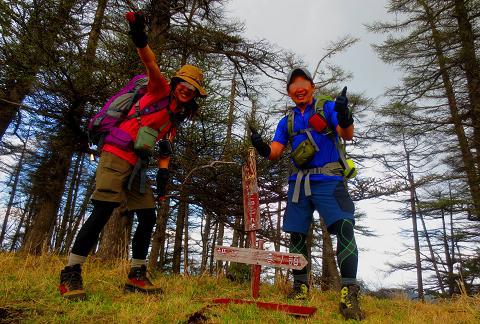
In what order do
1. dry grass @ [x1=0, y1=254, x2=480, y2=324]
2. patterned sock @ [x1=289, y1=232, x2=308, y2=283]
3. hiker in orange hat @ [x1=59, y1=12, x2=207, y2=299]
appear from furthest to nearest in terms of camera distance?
patterned sock @ [x1=289, y1=232, x2=308, y2=283], hiker in orange hat @ [x1=59, y1=12, x2=207, y2=299], dry grass @ [x1=0, y1=254, x2=480, y2=324]

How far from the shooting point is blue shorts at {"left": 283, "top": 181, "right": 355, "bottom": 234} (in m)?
3.53

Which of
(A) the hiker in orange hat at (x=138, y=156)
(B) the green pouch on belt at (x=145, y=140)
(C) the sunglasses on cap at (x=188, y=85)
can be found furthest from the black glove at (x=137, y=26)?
(B) the green pouch on belt at (x=145, y=140)

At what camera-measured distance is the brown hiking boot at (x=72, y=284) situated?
3.15 m

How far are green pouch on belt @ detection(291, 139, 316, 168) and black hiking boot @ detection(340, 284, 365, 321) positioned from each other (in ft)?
4.20

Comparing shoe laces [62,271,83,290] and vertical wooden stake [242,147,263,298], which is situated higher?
vertical wooden stake [242,147,263,298]

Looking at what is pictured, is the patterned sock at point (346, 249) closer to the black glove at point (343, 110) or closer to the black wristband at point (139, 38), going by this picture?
the black glove at point (343, 110)

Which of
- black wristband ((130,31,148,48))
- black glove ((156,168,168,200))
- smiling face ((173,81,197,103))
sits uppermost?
black wristband ((130,31,148,48))

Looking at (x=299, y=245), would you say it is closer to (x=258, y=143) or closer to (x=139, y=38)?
(x=258, y=143)

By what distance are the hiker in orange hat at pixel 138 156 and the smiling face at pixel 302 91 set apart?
3.49ft

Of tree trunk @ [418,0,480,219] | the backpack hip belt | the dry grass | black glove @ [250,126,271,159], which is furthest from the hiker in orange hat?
tree trunk @ [418,0,480,219]

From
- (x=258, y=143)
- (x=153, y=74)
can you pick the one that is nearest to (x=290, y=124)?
(x=258, y=143)

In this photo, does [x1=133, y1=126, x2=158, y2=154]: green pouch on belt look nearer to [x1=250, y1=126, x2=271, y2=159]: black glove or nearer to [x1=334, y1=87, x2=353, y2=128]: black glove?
[x1=250, y1=126, x2=271, y2=159]: black glove

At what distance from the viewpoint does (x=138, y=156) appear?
363cm

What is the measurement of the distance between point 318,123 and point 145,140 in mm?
1763
